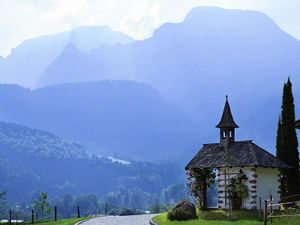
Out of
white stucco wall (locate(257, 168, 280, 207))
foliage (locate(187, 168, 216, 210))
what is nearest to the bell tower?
foliage (locate(187, 168, 216, 210))

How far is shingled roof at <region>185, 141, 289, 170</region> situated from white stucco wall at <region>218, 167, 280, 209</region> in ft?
2.01

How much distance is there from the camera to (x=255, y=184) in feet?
131

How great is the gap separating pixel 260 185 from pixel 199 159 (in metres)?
5.16

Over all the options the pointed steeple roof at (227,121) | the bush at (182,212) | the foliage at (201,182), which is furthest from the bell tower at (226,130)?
the bush at (182,212)

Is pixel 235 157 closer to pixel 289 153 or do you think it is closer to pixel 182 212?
pixel 289 153

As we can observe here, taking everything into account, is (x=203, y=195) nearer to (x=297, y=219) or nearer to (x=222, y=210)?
(x=222, y=210)

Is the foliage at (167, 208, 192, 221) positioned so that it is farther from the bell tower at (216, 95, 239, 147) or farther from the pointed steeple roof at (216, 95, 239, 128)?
the pointed steeple roof at (216, 95, 239, 128)

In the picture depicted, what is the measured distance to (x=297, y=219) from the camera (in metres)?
29.7

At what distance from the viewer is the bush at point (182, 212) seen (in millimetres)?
37375

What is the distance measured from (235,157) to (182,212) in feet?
21.0

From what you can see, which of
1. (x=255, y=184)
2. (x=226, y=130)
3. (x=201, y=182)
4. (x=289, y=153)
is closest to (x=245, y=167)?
(x=255, y=184)

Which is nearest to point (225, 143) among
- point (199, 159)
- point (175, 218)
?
point (199, 159)

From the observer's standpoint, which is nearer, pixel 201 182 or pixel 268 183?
pixel 268 183

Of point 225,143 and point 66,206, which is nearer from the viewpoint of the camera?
point 225,143
